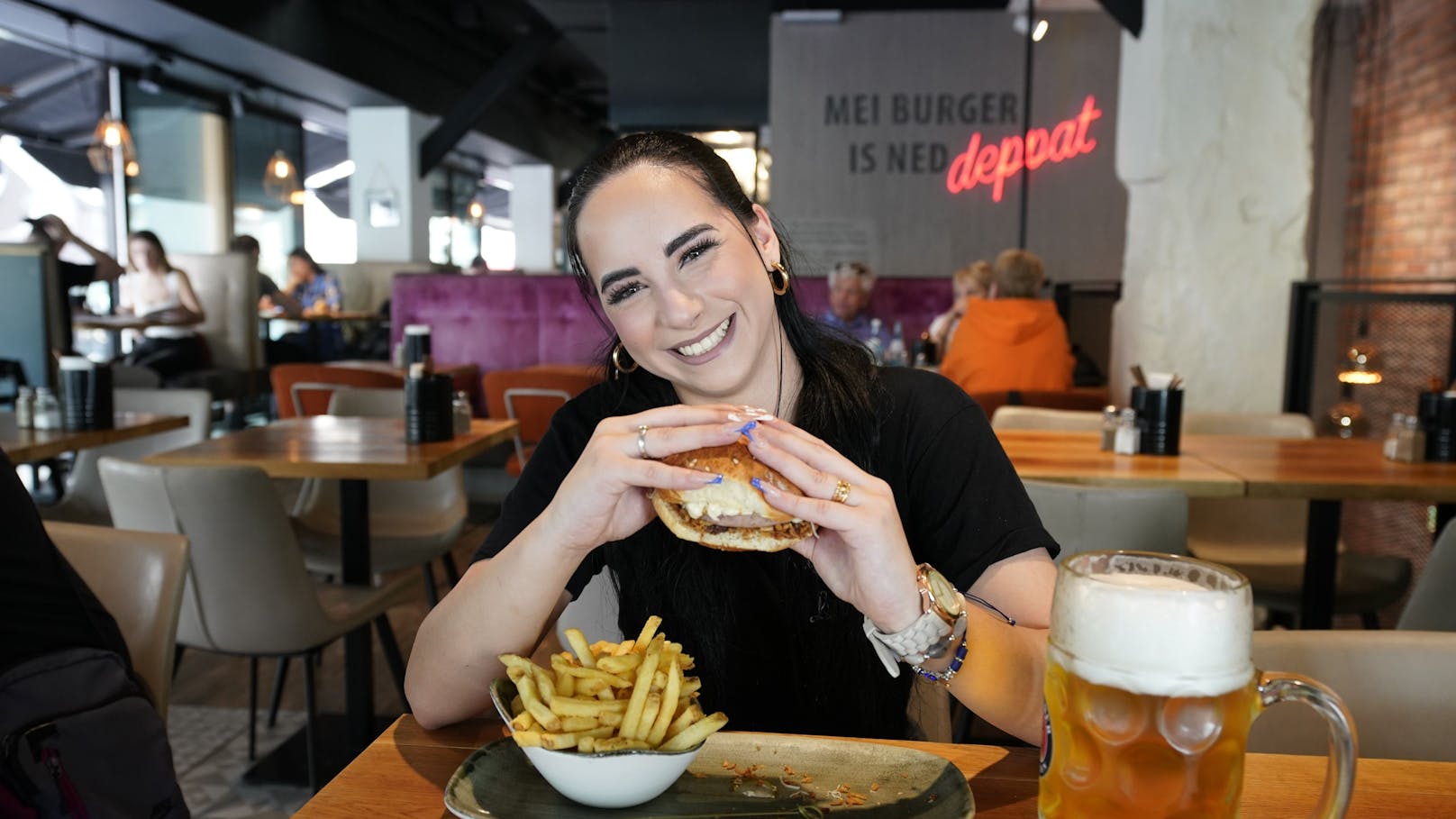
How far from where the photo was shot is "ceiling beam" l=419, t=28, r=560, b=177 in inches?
448

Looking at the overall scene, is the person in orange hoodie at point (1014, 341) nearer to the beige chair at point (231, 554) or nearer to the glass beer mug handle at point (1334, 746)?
the beige chair at point (231, 554)

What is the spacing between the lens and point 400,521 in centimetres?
363

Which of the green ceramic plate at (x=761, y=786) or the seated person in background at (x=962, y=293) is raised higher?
the seated person in background at (x=962, y=293)

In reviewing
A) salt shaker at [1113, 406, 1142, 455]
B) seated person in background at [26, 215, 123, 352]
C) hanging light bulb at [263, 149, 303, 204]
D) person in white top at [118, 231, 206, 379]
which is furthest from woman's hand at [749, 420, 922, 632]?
hanging light bulb at [263, 149, 303, 204]

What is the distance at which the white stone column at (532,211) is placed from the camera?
55.9 ft

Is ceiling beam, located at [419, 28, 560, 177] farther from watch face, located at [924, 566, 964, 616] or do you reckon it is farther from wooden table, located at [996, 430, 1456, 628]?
watch face, located at [924, 566, 964, 616]

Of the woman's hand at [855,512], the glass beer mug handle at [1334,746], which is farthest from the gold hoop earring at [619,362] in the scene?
the glass beer mug handle at [1334,746]

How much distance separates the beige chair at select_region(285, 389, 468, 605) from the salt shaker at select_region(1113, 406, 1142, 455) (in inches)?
82.4

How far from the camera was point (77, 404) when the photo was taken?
10.7 feet

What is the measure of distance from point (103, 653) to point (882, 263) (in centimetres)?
751

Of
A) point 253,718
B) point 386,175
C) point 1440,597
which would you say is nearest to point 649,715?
point 1440,597

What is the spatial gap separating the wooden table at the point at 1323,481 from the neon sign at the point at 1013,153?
5.45 meters

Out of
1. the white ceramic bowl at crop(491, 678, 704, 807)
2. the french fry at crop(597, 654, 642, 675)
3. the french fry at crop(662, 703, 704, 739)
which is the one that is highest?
the french fry at crop(597, 654, 642, 675)

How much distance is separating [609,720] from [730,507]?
0.23m
